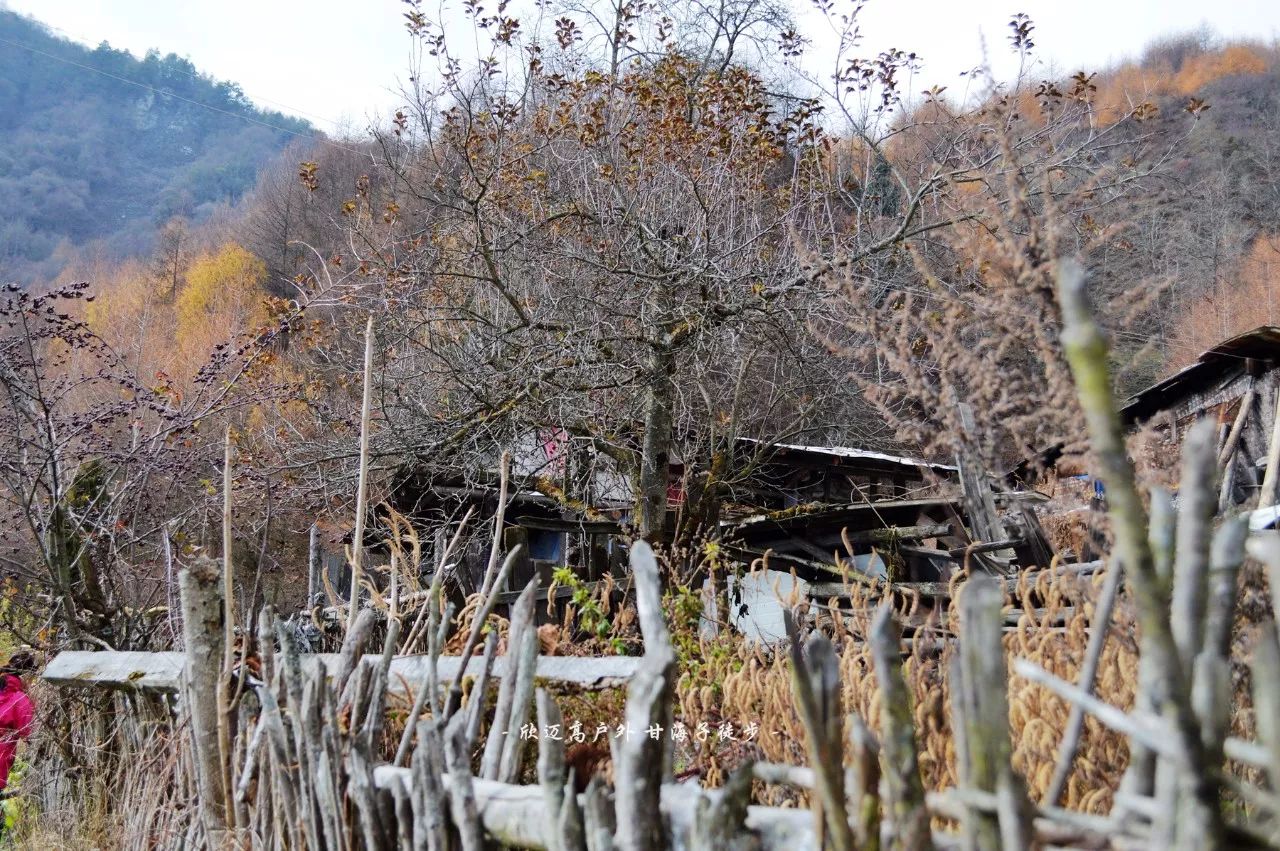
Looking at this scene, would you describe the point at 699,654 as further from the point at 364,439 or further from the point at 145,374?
the point at 145,374

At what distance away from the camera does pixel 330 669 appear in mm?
3184

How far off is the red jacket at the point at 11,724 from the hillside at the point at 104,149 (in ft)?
158

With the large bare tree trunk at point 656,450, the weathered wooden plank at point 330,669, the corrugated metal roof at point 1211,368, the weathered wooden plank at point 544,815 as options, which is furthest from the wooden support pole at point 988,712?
the corrugated metal roof at point 1211,368

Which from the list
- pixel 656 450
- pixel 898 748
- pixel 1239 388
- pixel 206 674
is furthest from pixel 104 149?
pixel 898 748

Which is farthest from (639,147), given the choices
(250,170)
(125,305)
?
(250,170)

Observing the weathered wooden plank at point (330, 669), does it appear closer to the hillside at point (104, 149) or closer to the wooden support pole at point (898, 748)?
the wooden support pole at point (898, 748)

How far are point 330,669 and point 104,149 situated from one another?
76356 millimetres

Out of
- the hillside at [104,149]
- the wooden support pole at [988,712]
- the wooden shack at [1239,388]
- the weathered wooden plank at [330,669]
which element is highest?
the hillside at [104,149]

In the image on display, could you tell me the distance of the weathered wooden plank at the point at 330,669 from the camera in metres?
3.01

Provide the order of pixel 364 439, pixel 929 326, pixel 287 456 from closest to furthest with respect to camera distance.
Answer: pixel 929 326, pixel 364 439, pixel 287 456

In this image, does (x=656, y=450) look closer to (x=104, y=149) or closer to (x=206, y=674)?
(x=206, y=674)

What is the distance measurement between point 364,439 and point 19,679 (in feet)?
9.77

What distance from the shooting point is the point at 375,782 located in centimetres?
212

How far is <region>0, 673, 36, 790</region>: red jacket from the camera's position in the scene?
4359 mm
